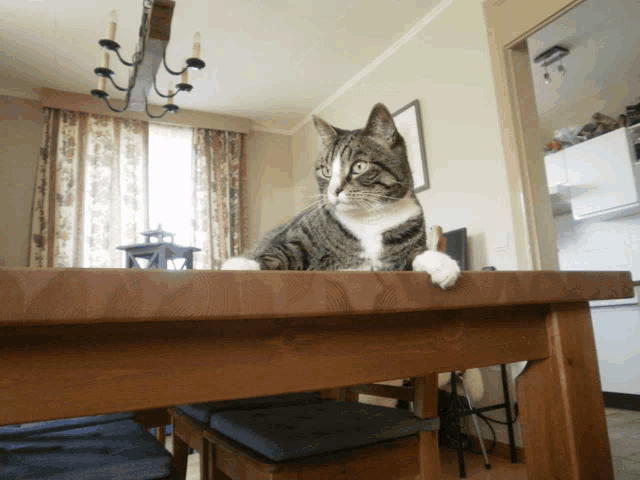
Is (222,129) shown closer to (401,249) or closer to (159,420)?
(159,420)

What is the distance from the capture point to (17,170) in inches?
140

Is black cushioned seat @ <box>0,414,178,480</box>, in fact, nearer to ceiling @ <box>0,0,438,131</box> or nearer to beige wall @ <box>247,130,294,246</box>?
ceiling @ <box>0,0,438,131</box>

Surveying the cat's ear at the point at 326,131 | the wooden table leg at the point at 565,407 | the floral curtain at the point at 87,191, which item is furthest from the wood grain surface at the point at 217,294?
the floral curtain at the point at 87,191

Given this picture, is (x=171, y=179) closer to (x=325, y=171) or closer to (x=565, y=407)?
(x=325, y=171)

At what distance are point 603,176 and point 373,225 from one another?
3186 millimetres

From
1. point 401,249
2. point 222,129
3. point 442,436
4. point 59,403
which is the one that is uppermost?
point 222,129

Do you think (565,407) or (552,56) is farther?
(552,56)

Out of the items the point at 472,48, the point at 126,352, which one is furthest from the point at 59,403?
the point at 472,48

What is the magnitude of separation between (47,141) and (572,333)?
409cm

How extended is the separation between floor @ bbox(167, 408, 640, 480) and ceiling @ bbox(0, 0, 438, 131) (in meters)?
2.75

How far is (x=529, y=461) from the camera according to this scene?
71cm

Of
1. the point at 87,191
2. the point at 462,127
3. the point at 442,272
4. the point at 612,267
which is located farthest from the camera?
the point at 87,191

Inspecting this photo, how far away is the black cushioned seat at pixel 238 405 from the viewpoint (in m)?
1.25

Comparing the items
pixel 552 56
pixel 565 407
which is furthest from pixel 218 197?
pixel 565 407
